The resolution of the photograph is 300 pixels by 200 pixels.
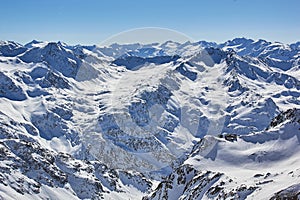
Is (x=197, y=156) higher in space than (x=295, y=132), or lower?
lower

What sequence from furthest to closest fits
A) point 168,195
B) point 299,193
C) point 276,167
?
point 168,195 → point 276,167 → point 299,193

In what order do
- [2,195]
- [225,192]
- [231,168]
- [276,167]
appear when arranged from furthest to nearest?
[2,195]
[231,168]
[276,167]
[225,192]

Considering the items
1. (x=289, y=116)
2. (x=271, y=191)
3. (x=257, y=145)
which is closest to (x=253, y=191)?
(x=271, y=191)

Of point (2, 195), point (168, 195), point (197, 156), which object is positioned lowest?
point (2, 195)

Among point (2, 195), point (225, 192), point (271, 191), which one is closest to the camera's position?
point (271, 191)

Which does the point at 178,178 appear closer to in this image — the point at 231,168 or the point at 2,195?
the point at 231,168

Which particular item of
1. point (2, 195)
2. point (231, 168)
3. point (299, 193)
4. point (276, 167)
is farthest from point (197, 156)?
point (2, 195)

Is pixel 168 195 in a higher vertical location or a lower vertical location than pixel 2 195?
higher

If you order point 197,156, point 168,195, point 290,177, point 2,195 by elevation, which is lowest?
point 2,195

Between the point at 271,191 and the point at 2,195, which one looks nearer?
the point at 271,191

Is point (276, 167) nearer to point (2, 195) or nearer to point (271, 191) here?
point (271, 191)
